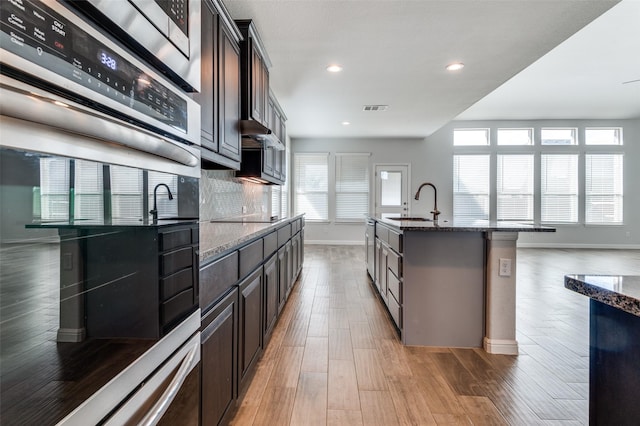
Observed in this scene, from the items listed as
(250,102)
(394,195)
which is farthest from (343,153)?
(250,102)

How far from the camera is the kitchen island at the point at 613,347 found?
2.31 feet

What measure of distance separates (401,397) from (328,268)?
11.7ft

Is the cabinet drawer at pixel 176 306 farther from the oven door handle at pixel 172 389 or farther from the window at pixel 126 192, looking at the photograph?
the window at pixel 126 192

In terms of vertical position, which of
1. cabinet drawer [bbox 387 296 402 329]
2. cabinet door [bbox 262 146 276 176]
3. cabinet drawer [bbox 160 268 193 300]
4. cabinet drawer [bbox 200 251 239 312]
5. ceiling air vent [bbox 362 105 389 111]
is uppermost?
ceiling air vent [bbox 362 105 389 111]

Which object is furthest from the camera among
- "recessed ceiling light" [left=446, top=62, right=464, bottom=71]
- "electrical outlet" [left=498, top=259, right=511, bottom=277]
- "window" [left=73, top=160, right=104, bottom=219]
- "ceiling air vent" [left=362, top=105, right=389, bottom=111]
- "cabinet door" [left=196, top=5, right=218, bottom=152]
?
"ceiling air vent" [left=362, top=105, right=389, bottom=111]

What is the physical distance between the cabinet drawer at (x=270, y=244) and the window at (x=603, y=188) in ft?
29.4

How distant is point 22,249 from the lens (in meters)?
0.43

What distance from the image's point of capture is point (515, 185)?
8.12 metres

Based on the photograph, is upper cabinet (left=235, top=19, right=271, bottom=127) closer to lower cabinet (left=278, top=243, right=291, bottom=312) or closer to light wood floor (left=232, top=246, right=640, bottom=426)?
lower cabinet (left=278, top=243, right=291, bottom=312)

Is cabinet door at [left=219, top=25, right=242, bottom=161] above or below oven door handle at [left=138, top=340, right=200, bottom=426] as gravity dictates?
above

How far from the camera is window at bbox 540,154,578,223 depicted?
8.05 metres

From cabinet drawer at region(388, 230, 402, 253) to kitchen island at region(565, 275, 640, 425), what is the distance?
178 cm

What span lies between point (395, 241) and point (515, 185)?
6.95 meters

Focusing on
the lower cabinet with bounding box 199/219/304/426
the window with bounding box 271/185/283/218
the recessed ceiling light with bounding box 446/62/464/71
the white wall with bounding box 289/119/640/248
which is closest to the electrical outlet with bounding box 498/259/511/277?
the lower cabinet with bounding box 199/219/304/426
